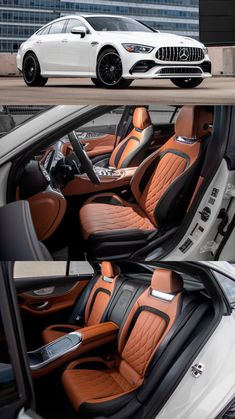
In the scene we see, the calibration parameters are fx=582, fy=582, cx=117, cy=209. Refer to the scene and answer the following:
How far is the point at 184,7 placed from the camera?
12.2 m

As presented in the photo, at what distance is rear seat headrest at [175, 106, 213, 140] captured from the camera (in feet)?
4.16

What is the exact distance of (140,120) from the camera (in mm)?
1256

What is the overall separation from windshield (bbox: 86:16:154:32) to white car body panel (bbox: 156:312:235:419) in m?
4.44

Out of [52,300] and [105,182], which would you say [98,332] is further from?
[105,182]

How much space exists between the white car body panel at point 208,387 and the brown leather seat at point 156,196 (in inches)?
10.4

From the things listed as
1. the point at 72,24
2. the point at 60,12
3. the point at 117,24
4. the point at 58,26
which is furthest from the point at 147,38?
the point at 60,12

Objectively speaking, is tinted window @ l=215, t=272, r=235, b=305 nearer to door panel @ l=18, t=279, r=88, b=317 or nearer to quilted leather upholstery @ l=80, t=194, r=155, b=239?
quilted leather upholstery @ l=80, t=194, r=155, b=239

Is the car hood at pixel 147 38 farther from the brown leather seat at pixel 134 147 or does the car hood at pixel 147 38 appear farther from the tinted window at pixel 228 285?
the tinted window at pixel 228 285

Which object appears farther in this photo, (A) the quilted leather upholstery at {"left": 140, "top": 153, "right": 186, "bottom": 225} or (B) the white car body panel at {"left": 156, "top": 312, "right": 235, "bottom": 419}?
(A) the quilted leather upholstery at {"left": 140, "top": 153, "right": 186, "bottom": 225}

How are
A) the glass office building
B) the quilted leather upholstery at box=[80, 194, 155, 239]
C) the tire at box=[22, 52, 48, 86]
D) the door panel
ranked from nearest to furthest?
the quilted leather upholstery at box=[80, 194, 155, 239] → the door panel → the tire at box=[22, 52, 48, 86] → the glass office building

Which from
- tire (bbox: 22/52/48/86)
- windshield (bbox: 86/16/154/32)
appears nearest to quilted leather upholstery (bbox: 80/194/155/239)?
windshield (bbox: 86/16/154/32)

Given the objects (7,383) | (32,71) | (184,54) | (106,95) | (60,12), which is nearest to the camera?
(7,383)

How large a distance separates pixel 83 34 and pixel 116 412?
451cm

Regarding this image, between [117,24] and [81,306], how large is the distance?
440 cm
